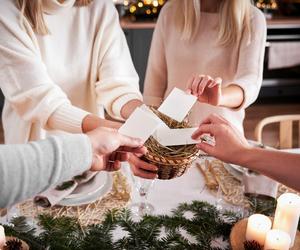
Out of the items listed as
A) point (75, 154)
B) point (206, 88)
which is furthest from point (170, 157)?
point (206, 88)

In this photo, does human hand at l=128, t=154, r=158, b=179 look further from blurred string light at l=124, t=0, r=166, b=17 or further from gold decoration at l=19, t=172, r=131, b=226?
blurred string light at l=124, t=0, r=166, b=17

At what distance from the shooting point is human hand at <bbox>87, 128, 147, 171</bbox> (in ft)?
3.03

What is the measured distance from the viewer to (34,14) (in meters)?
1.34

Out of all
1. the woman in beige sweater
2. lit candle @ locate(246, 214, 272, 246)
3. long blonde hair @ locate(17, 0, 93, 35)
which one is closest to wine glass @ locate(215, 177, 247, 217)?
lit candle @ locate(246, 214, 272, 246)

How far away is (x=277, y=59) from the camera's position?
375 centimetres

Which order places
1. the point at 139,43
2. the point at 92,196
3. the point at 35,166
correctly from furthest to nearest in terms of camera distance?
the point at 139,43, the point at 92,196, the point at 35,166

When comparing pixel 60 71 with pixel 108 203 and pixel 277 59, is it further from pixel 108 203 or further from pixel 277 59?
pixel 277 59

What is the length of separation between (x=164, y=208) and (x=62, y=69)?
2.22 ft

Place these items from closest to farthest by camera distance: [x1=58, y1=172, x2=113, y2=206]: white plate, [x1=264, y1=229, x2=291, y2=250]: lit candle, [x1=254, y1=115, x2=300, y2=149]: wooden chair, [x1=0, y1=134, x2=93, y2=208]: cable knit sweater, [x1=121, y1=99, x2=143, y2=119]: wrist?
[x1=0, y1=134, x2=93, y2=208]: cable knit sweater
[x1=264, y1=229, x2=291, y2=250]: lit candle
[x1=58, y1=172, x2=113, y2=206]: white plate
[x1=121, y1=99, x2=143, y2=119]: wrist
[x1=254, y1=115, x2=300, y2=149]: wooden chair

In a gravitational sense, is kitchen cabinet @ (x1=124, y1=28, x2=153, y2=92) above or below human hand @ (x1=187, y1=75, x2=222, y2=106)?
below

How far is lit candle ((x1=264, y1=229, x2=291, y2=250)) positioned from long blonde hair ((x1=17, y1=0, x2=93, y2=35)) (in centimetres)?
102

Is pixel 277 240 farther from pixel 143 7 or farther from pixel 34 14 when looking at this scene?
pixel 143 7

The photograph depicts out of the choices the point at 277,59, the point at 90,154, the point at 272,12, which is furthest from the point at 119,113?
the point at 272,12

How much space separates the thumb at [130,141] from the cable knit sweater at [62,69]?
1.17ft
